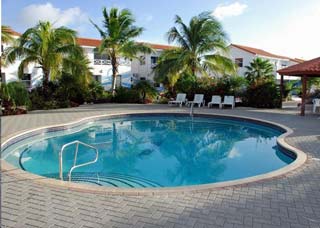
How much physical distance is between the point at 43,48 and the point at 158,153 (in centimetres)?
1059

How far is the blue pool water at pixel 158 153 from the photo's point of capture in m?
8.13

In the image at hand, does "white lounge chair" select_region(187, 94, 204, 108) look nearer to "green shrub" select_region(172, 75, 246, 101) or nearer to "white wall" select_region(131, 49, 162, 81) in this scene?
"green shrub" select_region(172, 75, 246, 101)

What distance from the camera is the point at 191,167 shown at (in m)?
9.12

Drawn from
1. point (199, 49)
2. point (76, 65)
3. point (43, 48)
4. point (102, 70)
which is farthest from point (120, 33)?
point (102, 70)

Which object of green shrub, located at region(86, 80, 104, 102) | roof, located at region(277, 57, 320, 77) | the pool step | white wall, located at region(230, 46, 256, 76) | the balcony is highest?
white wall, located at region(230, 46, 256, 76)

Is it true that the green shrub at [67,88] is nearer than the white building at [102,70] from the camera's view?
Yes

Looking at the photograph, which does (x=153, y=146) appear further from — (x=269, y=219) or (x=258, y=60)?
(x=258, y=60)

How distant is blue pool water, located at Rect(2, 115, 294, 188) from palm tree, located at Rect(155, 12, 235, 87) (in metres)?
6.94

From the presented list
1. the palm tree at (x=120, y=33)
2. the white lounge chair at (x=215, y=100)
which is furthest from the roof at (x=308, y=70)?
the palm tree at (x=120, y=33)

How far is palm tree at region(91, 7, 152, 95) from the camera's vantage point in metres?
Result: 21.9

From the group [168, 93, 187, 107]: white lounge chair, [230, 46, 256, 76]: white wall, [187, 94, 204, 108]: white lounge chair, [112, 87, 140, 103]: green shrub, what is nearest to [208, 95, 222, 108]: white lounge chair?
[187, 94, 204, 108]: white lounge chair

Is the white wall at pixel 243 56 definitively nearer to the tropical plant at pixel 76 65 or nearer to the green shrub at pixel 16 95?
the tropical plant at pixel 76 65

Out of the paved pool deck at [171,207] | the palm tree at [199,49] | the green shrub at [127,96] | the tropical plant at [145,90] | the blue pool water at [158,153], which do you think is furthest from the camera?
the tropical plant at [145,90]

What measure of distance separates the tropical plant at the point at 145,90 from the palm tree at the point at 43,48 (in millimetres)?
6141
